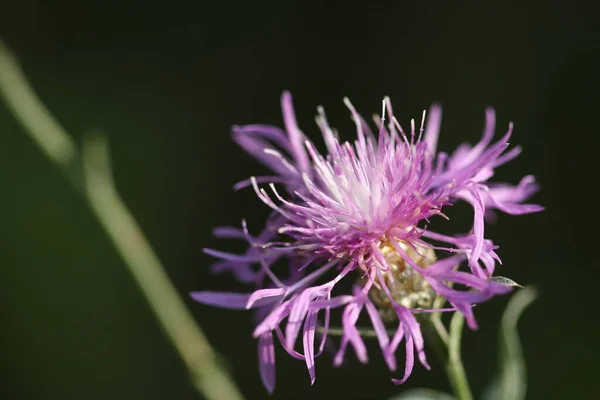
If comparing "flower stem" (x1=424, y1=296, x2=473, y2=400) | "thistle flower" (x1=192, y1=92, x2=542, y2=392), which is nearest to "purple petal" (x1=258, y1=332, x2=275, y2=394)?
"thistle flower" (x1=192, y1=92, x2=542, y2=392)

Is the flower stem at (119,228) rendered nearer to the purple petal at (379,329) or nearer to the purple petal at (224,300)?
the purple petal at (224,300)

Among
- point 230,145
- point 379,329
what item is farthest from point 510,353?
point 230,145

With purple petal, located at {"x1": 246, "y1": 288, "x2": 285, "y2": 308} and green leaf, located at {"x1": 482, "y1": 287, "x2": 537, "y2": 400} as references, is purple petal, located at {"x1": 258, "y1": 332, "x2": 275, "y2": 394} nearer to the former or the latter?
purple petal, located at {"x1": 246, "y1": 288, "x2": 285, "y2": 308}

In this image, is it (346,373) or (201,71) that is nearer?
(346,373)

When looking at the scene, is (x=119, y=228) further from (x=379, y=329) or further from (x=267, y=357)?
(x=379, y=329)

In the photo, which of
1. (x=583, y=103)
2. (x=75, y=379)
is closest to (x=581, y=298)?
(x=583, y=103)

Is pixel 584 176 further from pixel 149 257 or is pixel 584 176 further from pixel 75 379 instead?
A: pixel 75 379
